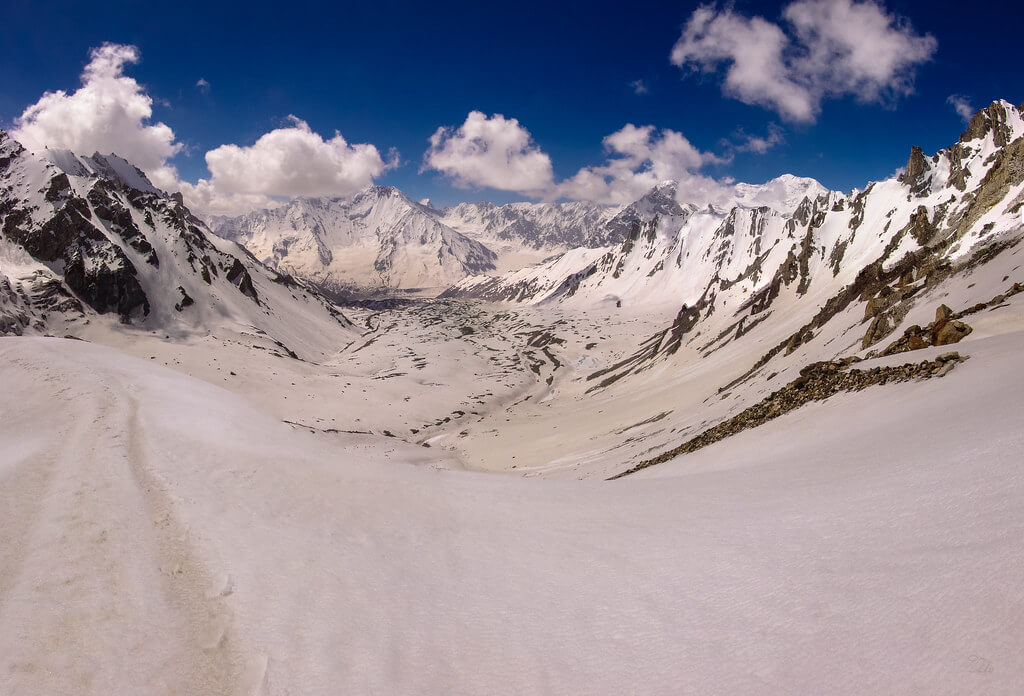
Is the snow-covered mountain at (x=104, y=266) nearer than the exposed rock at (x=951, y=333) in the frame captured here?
No

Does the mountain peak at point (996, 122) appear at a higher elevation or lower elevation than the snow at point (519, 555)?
higher

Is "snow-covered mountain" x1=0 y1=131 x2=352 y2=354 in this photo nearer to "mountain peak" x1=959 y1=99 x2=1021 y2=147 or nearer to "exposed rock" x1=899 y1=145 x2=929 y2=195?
"exposed rock" x1=899 y1=145 x2=929 y2=195

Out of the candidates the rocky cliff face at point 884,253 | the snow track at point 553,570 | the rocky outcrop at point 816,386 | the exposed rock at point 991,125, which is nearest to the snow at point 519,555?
the snow track at point 553,570

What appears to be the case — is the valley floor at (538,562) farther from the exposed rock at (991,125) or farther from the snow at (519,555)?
the exposed rock at (991,125)

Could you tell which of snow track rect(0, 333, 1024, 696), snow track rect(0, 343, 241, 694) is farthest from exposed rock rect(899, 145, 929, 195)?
snow track rect(0, 343, 241, 694)

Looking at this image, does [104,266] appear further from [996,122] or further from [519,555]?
[996,122]

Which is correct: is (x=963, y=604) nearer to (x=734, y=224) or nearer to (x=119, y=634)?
(x=119, y=634)

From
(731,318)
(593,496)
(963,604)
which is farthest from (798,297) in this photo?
(963,604)
